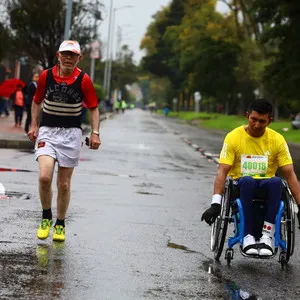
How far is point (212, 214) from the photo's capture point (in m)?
7.60

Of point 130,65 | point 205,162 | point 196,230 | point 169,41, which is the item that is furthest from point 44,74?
point 130,65

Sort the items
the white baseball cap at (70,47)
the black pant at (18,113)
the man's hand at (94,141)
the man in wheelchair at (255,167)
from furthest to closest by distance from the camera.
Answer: the black pant at (18,113) < the man's hand at (94,141) < the white baseball cap at (70,47) < the man in wheelchair at (255,167)

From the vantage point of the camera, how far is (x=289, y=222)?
7598 mm

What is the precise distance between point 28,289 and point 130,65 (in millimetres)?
127691

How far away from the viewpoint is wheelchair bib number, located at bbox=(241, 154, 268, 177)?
7.86 metres

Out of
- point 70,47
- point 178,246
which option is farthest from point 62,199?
Answer: point 70,47

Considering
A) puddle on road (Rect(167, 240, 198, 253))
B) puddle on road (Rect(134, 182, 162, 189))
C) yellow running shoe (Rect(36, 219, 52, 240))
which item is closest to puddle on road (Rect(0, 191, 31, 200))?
puddle on road (Rect(134, 182, 162, 189))

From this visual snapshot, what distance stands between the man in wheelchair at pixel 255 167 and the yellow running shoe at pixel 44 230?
1538mm

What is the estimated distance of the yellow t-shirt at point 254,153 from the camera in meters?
7.87

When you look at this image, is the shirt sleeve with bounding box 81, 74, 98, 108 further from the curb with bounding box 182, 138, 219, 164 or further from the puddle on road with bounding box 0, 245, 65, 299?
the curb with bounding box 182, 138, 219, 164

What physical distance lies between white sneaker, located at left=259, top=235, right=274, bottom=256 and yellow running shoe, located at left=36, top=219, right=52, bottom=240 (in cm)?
A: 202

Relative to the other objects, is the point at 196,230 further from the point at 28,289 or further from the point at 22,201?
the point at 28,289

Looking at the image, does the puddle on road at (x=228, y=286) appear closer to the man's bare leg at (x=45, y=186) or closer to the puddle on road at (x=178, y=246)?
the puddle on road at (x=178, y=246)

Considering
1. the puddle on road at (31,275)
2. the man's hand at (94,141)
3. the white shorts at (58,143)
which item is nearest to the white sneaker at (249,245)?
the puddle on road at (31,275)
